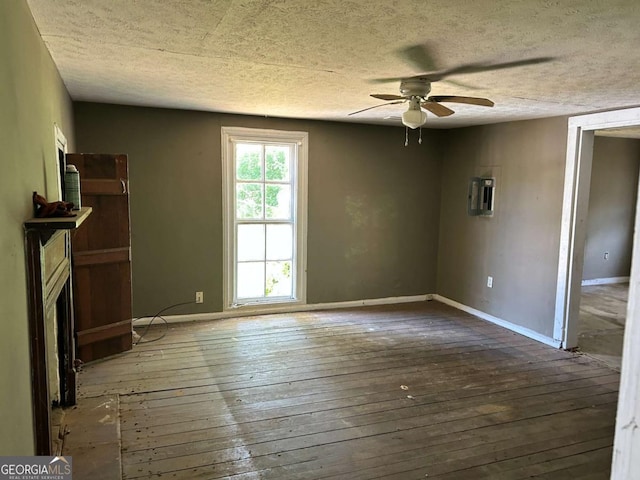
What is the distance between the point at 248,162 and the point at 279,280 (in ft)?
4.64

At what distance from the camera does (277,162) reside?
5.15 metres

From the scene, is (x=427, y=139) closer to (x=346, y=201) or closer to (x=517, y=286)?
(x=346, y=201)

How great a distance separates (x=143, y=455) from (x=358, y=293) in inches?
139

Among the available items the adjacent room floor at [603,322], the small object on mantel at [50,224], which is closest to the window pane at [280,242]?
the adjacent room floor at [603,322]

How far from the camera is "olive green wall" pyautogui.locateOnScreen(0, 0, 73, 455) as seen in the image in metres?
1.31

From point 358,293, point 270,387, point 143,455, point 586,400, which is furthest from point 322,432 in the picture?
point 358,293

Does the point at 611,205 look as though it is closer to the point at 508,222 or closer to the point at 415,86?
the point at 508,222

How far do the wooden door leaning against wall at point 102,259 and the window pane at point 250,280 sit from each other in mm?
1502

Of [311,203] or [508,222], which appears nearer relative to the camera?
[508,222]

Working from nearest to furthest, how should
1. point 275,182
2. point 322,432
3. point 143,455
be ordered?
point 143,455 < point 322,432 < point 275,182

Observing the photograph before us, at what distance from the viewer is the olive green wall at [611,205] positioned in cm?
686

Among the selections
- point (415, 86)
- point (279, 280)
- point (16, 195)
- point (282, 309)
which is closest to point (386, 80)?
point (415, 86)

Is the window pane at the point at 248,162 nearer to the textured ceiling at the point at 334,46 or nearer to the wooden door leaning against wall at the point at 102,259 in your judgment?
the textured ceiling at the point at 334,46

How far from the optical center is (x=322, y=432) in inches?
109
